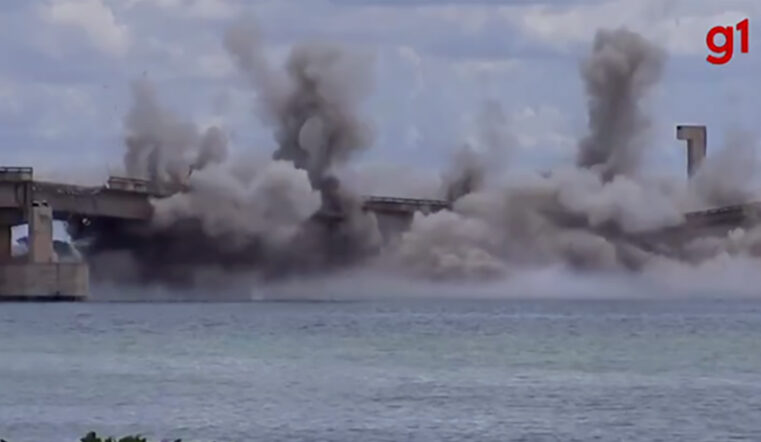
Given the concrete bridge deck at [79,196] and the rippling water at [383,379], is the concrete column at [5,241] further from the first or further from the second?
the rippling water at [383,379]

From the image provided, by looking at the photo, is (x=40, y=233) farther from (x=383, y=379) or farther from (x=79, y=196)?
(x=383, y=379)

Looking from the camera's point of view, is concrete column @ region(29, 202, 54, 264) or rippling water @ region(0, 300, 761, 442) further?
concrete column @ region(29, 202, 54, 264)

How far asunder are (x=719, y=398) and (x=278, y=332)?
45961 millimetres

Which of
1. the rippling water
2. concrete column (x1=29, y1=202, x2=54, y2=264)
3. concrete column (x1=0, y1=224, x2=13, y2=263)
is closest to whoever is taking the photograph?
the rippling water

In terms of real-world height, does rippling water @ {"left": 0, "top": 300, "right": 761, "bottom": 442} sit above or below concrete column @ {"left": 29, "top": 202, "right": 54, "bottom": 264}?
below

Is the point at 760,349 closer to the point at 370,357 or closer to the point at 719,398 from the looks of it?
the point at 370,357

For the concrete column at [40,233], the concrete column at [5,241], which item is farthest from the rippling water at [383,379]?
the concrete column at [5,241]

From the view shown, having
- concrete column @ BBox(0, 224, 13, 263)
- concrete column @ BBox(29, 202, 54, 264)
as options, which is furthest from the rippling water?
concrete column @ BBox(0, 224, 13, 263)

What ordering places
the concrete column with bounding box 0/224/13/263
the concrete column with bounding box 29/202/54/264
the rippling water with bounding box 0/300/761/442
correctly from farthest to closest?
the concrete column with bounding box 0/224/13/263 < the concrete column with bounding box 29/202/54/264 < the rippling water with bounding box 0/300/761/442

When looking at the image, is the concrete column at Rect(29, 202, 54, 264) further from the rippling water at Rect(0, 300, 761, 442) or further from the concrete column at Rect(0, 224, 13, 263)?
the rippling water at Rect(0, 300, 761, 442)

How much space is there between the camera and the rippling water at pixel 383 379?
196 feet

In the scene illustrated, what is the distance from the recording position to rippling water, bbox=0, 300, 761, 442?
5962 centimetres

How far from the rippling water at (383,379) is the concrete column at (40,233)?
21805 mm

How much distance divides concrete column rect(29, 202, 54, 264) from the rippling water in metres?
21.8
